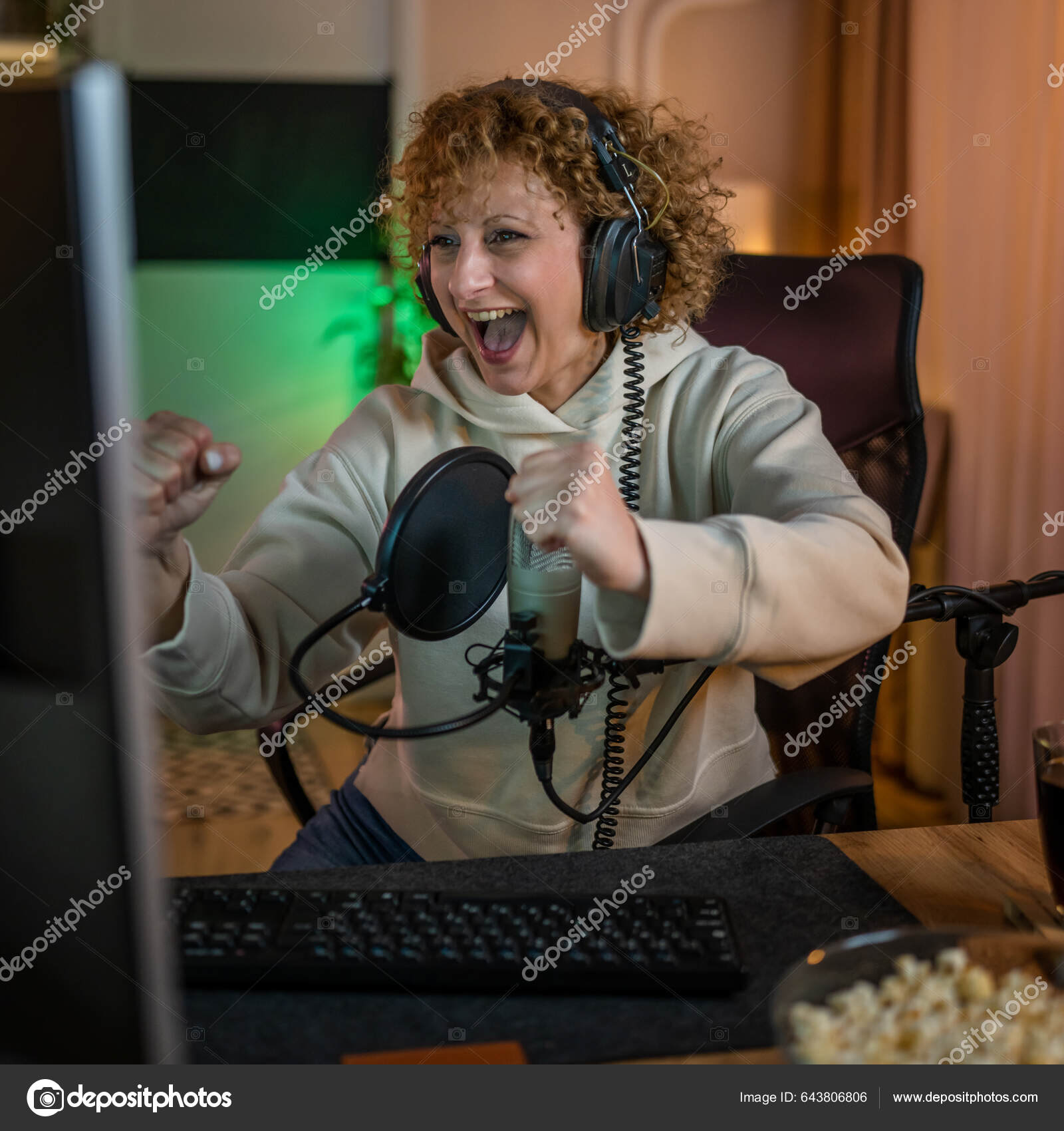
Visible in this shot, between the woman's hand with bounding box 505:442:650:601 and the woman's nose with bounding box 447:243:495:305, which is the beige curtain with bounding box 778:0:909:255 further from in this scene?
the woman's hand with bounding box 505:442:650:601

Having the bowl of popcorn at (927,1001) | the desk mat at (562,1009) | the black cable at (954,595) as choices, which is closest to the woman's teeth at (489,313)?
the black cable at (954,595)

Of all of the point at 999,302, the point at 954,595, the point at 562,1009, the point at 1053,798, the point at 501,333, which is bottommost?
the point at 562,1009

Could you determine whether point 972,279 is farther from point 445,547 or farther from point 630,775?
point 445,547

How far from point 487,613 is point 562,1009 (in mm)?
586

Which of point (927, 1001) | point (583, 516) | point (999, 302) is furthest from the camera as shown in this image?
point (999, 302)

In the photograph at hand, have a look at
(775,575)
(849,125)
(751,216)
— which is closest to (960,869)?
(775,575)

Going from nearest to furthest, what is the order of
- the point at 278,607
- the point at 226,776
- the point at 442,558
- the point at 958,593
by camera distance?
the point at 442,558, the point at 958,593, the point at 278,607, the point at 226,776

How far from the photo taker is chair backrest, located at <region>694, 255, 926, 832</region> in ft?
4.50

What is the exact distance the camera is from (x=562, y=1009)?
2.05 ft

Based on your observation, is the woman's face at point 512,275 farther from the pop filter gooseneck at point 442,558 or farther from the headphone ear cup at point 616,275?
the pop filter gooseneck at point 442,558

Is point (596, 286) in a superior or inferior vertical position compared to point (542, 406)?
superior

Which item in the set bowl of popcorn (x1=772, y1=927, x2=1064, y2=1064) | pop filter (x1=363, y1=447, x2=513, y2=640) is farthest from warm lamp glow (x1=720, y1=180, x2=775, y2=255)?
bowl of popcorn (x1=772, y1=927, x2=1064, y2=1064)

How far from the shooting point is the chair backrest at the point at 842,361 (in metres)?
1.37

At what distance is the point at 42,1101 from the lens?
1.58 ft
